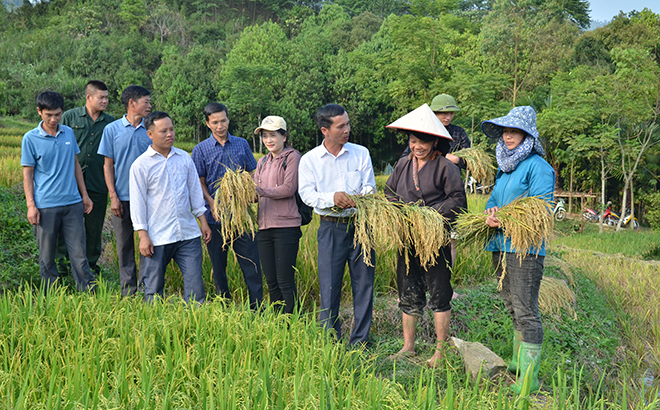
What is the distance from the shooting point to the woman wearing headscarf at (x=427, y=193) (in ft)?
11.0

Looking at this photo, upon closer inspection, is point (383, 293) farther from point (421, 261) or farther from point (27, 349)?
point (27, 349)

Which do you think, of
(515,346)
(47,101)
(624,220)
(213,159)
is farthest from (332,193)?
(624,220)

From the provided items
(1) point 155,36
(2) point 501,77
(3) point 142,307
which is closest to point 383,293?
Result: (3) point 142,307

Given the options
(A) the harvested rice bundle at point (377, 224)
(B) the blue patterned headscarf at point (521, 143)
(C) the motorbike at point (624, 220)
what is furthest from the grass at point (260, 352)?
(C) the motorbike at point (624, 220)

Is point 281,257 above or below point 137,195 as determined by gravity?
below

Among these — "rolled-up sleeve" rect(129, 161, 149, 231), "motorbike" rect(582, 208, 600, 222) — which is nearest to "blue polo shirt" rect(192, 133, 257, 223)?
"rolled-up sleeve" rect(129, 161, 149, 231)

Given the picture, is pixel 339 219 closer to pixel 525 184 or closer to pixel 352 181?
pixel 352 181

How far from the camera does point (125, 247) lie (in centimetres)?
442

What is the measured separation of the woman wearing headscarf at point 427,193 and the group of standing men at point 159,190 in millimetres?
256

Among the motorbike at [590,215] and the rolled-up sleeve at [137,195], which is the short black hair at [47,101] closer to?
the rolled-up sleeve at [137,195]

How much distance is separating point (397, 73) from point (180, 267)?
23514 millimetres

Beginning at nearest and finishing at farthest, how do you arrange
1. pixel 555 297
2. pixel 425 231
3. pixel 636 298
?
pixel 425 231 → pixel 555 297 → pixel 636 298

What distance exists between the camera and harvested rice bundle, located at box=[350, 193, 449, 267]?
3.23 metres

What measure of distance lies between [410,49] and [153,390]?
24895mm
